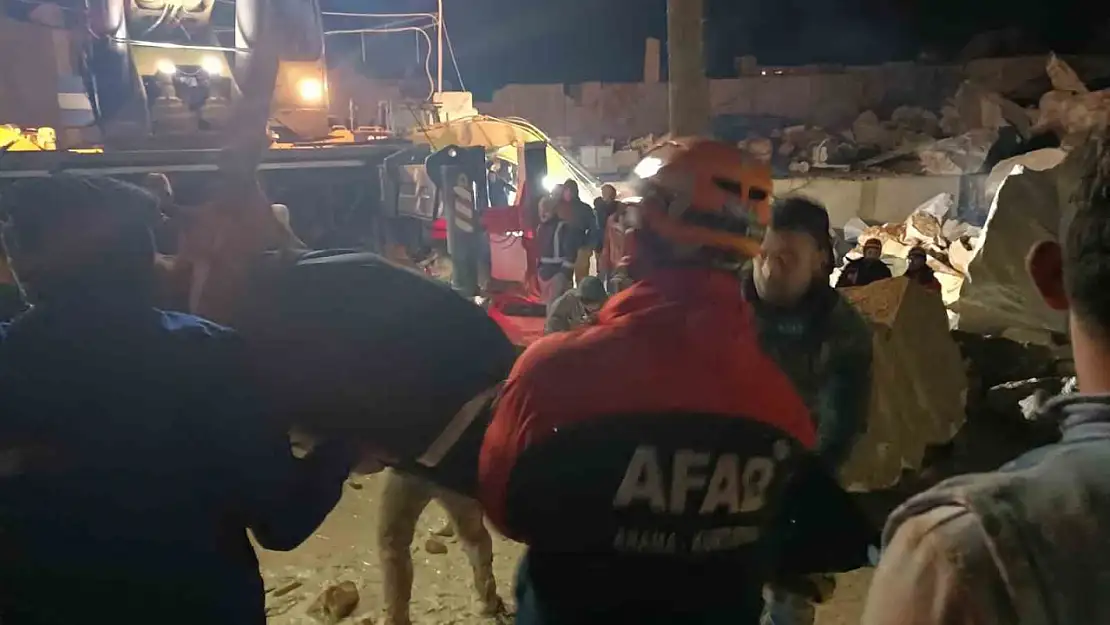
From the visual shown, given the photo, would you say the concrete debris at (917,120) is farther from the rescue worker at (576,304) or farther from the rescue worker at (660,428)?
the rescue worker at (660,428)

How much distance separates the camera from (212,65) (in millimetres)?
4668

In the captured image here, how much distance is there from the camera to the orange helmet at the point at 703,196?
126cm

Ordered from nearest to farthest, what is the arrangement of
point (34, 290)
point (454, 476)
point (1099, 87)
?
point (34, 290) < point (454, 476) < point (1099, 87)

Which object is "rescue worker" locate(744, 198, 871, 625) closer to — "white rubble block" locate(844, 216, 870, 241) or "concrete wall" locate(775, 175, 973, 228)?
"white rubble block" locate(844, 216, 870, 241)

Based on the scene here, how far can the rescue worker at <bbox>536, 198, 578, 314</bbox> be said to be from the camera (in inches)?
196

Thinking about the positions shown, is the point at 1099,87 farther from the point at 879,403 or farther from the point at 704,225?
Result: the point at 704,225

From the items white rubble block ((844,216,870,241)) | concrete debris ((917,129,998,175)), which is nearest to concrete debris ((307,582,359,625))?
white rubble block ((844,216,870,241))

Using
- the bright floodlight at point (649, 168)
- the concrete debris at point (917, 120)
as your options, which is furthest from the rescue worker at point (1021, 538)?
the concrete debris at point (917, 120)

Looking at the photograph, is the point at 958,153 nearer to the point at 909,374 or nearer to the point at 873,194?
the point at 873,194

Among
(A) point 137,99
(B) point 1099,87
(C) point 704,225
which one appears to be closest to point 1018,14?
(B) point 1099,87

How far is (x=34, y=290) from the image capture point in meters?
1.33

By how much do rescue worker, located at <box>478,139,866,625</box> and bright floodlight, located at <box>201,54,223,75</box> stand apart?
385 centimetres

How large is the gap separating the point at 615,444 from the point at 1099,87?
11.6 m

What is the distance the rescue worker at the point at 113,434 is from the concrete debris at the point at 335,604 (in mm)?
1268
